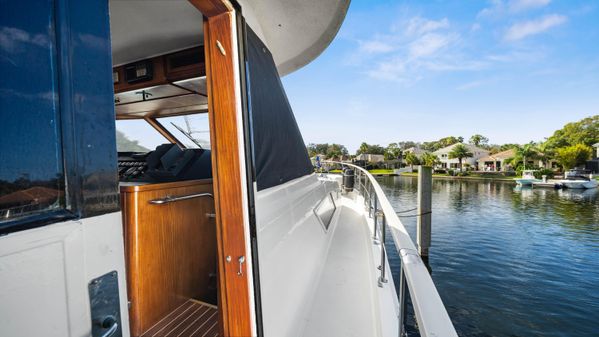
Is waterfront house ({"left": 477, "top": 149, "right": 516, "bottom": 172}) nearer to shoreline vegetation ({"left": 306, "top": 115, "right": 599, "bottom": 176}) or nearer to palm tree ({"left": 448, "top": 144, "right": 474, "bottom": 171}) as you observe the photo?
shoreline vegetation ({"left": 306, "top": 115, "right": 599, "bottom": 176})

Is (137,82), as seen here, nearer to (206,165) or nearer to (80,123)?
(206,165)

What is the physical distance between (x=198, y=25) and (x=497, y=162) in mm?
61834

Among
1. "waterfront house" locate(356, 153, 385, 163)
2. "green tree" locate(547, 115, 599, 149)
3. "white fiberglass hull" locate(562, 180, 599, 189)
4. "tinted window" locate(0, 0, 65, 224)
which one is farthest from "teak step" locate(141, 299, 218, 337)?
"waterfront house" locate(356, 153, 385, 163)

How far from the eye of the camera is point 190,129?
11.9 ft

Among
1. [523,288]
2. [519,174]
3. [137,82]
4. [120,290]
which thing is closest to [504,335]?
[523,288]

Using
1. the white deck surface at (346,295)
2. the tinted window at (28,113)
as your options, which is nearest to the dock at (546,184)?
the white deck surface at (346,295)

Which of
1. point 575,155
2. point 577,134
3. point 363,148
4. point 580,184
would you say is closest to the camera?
point 580,184

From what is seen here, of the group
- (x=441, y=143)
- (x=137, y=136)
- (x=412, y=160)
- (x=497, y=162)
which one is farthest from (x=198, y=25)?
(x=441, y=143)

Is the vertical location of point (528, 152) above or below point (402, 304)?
above

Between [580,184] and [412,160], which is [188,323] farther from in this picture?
[412,160]

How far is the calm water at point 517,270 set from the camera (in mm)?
7004

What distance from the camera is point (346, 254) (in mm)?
2928

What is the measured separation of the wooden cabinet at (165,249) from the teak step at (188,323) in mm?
50

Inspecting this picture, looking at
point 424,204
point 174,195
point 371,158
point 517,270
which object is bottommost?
point 517,270
